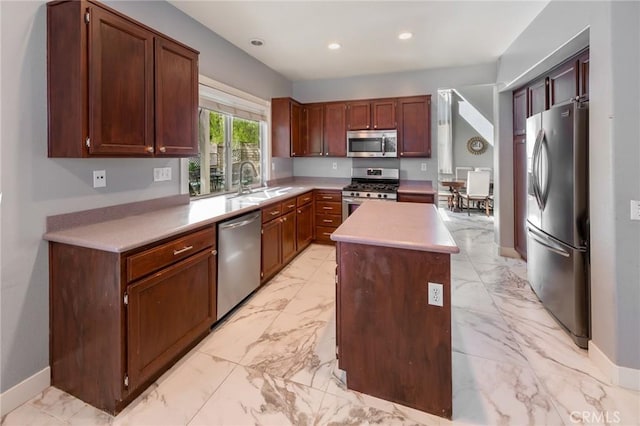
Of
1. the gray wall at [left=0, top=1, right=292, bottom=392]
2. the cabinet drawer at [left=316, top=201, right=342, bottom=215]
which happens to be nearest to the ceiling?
the gray wall at [left=0, top=1, right=292, bottom=392]

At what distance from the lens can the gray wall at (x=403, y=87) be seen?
4.62 m

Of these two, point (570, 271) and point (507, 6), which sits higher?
point (507, 6)

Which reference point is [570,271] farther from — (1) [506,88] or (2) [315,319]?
(1) [506,88]

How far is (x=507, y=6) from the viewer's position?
2.85 metres

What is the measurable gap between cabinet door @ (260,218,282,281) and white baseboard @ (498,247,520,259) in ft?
9.76

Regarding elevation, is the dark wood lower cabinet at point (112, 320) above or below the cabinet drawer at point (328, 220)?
below

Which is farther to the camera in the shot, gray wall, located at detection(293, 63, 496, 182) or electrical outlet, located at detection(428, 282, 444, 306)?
gray wall, located at detection(293, 63, 496, 182)

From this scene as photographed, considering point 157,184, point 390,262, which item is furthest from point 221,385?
point 157,184

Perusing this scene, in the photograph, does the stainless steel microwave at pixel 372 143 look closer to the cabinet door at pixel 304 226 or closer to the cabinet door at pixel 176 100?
the cabinet door at pixel 304 226

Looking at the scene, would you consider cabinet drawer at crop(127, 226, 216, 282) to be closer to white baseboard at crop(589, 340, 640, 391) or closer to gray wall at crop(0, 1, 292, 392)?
gray wall at crop(0, 1, 292, 392)

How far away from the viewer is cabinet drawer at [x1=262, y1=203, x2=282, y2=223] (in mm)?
3225

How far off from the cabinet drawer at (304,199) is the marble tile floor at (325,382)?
1.59 m

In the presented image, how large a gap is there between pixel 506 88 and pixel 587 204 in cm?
234

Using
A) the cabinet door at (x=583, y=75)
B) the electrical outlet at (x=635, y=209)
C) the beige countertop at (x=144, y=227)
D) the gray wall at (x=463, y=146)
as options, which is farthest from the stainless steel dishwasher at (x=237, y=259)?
the gray wall at (x=463, y=146)
